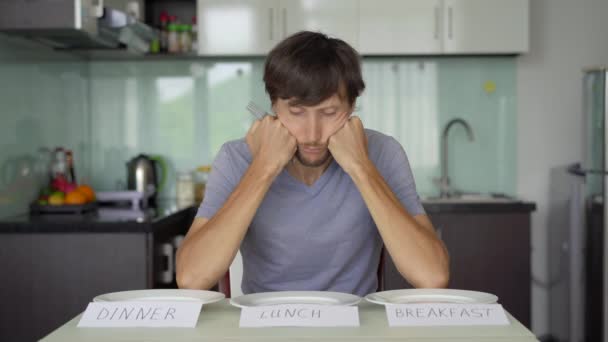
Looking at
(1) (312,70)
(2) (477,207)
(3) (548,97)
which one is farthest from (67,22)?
(3) (548,97)

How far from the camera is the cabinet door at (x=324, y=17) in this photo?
13.4ft

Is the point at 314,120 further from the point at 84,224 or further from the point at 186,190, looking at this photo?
the point at 186,190

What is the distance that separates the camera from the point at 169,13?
4402mm

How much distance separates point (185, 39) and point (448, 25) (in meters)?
1.36

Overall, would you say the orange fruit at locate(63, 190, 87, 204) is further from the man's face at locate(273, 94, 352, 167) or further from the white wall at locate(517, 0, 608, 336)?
the white wall at locate(517, 0, 608, 336)

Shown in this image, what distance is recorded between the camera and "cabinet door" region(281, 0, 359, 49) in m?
4.07

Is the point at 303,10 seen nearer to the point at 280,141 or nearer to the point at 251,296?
the point at 280,141

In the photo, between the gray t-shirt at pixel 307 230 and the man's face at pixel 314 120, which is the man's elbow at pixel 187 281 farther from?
the man's face at pixel 314 120

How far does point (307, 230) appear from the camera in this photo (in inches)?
75.1

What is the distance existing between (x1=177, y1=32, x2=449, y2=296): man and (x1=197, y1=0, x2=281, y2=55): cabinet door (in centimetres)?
217

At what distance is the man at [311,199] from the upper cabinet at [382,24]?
2.13 meters

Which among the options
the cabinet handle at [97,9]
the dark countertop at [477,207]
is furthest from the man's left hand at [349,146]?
the dark countertop at [477,207]

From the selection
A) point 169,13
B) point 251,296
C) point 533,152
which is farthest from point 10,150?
point 533,152

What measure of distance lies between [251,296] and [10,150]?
7.23 ft
